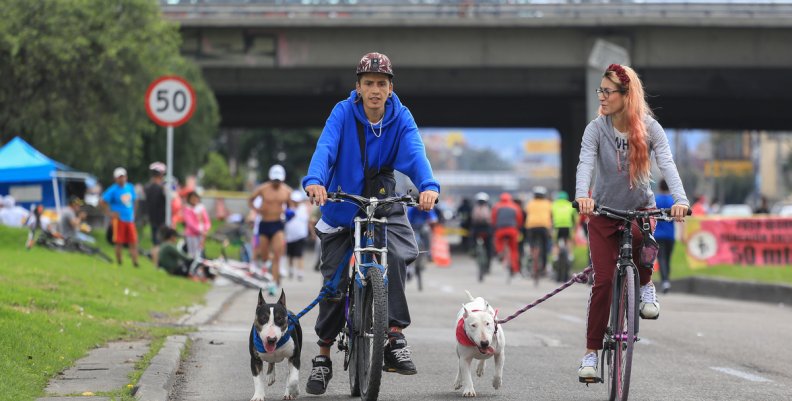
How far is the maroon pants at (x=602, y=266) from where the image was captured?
7.91 meters

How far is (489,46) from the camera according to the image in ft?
139

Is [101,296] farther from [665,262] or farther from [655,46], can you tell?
[655,46]

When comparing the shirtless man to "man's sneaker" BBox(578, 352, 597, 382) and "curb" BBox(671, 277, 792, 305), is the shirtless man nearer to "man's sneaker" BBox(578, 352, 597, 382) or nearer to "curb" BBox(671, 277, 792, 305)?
"curb" BBox(671, 277, 792, 305)

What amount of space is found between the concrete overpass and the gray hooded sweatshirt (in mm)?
33488

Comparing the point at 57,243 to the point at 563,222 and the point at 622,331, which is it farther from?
the point at 622,331

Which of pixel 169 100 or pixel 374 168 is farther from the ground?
pixel 169 100

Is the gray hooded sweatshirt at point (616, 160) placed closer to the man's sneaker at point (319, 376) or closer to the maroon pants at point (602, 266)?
the maroon pants at point (602, 266)

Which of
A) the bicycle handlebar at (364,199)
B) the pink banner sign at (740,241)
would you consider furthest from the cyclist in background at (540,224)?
the bicycle handlebar at (364,199)

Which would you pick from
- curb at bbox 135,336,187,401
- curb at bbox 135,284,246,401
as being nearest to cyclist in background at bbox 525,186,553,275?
curb at bbox 135,284,246,401

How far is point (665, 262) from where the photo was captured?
22.6m

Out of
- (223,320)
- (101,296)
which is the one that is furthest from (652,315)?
(101,296)

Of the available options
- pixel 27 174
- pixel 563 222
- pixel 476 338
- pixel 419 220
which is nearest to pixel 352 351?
pixel 476 338

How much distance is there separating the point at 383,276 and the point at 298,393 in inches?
42.0

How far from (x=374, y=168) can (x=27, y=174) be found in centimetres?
2402
